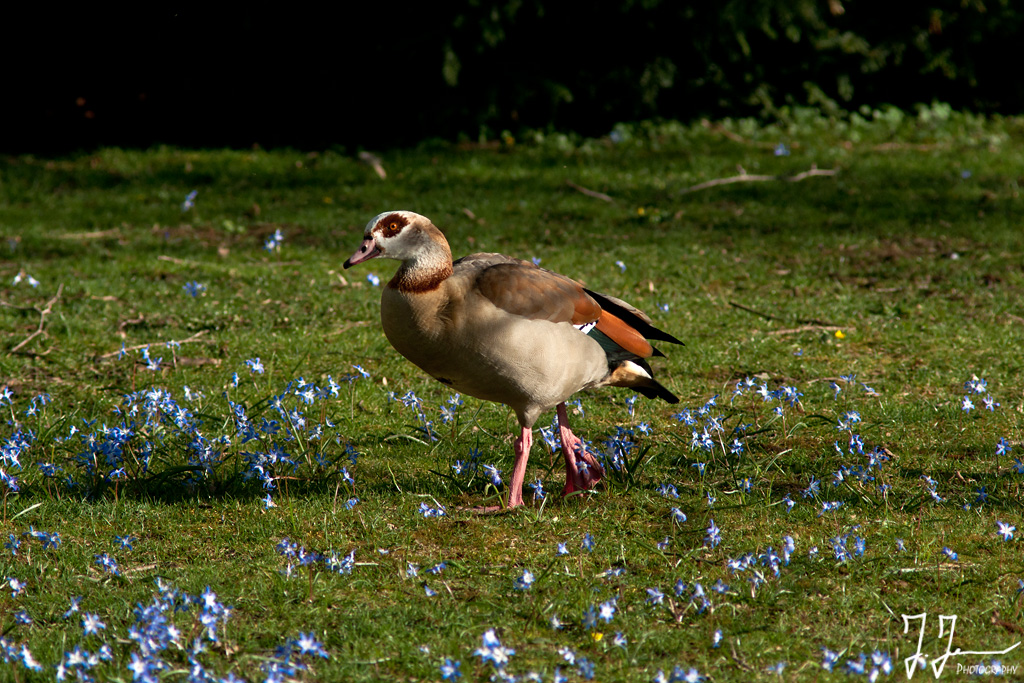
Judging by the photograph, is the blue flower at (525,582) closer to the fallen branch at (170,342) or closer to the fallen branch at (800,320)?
the fallen branch at (170,342)

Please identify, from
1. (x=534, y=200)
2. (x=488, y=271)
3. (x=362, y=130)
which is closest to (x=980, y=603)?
(x=488, y=271)

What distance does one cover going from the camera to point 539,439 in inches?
206

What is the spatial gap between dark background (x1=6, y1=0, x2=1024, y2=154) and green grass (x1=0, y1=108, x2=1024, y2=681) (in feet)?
5.59

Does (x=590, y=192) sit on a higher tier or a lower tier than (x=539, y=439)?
higher

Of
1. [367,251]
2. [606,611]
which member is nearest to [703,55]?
[367,251]

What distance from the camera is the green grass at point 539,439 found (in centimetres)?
353

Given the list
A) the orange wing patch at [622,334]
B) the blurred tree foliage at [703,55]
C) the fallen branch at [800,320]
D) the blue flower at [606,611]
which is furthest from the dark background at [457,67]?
the blue flower at [606,611]

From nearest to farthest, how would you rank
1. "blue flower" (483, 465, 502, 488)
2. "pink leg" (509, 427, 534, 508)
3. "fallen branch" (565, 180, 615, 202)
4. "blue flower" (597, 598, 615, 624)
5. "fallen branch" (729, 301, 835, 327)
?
"blue flower" (597, 598, 615, 624) < "pink leg" (509, 427, 534, 508) < "blue flower" (483, 465, 502, 488) < "fallen branch" (729, 301, 835, 327) < "fallen branch" (565, 180, 615, 202)

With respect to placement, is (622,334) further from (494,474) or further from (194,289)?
(194,289)

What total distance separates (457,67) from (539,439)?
7.18 meters

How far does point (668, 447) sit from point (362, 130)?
8739mm

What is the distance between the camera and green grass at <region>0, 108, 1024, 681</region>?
11.6 feet

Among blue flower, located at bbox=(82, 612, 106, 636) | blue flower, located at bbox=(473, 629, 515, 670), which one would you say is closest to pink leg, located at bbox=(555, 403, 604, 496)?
blue flower, located at bbox=(473, 629, 515, 670)

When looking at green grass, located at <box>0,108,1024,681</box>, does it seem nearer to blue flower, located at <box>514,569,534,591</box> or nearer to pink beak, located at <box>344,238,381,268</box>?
blue flower, located at <box>514,569,534,591</box>
